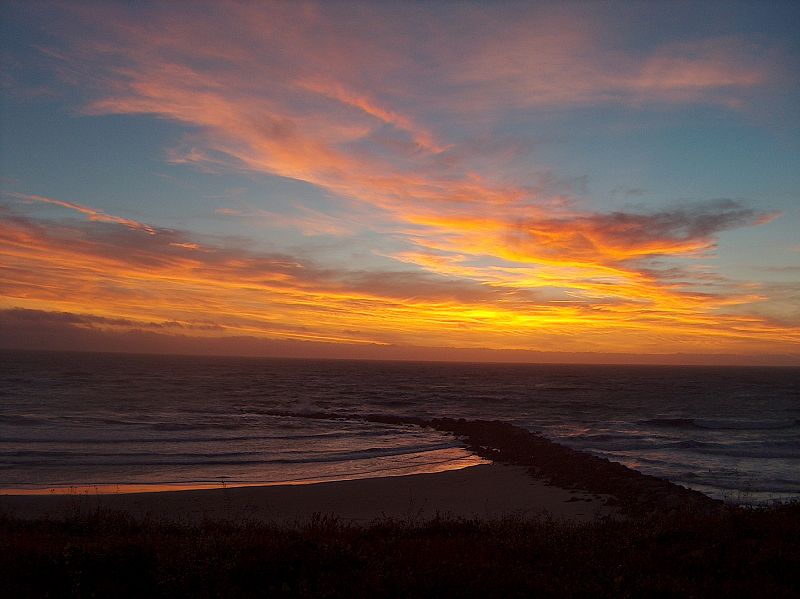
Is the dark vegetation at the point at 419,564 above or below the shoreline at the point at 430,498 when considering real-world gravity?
above

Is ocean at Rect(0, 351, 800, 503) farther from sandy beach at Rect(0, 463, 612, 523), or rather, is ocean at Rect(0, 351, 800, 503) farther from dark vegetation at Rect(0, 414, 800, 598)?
dark vegetation at Rect(0, 414, 800, 598)

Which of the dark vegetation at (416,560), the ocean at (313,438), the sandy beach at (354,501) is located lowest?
the ocean at (313,438)

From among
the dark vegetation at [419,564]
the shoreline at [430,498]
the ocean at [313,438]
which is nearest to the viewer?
the dark vegetation at [419,564]

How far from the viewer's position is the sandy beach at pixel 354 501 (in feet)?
59.2

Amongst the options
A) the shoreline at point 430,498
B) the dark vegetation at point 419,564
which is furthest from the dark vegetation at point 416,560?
the shoreline at point 430,498

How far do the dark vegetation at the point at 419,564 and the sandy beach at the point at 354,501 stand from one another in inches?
281

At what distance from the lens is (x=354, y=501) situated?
20953 millimetres

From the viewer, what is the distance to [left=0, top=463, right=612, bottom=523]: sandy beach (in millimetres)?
18031

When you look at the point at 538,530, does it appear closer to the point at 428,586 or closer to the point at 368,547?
the point at 368,547

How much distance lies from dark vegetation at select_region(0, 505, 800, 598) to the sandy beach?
281 inches

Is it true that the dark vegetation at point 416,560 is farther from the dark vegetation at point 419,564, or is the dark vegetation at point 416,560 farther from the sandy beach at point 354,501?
the sandy beach at point 354,501

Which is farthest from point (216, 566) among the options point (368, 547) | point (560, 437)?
point (560, 437)

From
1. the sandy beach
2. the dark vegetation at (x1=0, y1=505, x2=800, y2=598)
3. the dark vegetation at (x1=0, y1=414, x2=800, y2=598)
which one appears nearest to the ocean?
the sandy beach

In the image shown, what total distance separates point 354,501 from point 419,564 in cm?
1345
